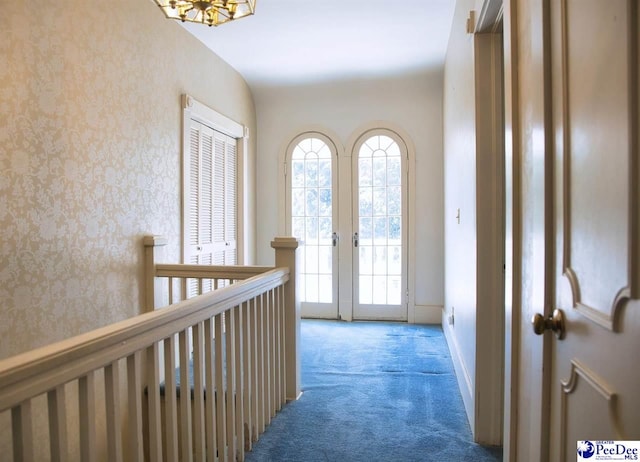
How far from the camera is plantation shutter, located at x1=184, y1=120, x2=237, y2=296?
3441mm

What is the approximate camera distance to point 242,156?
450 cm

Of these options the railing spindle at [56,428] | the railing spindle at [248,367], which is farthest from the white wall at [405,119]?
the railing spindle at [56,428]

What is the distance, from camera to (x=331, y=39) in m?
3.59

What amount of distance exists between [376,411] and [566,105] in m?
1.96

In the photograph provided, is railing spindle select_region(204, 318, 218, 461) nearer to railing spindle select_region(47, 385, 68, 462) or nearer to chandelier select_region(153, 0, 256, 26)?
railing spindle select_region(47, 385, 68, 462)

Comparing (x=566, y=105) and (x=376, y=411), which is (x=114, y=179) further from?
(x=566, y=105)

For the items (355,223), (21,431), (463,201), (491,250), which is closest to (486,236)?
(491,250)

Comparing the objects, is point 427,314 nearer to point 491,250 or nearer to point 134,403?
point 491,250

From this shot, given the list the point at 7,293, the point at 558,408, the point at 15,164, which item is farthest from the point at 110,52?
the point at 558,408

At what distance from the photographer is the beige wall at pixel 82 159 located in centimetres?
191

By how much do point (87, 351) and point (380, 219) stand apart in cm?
386

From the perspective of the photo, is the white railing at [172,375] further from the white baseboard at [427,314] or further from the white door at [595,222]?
the white baseboard at [427,314]

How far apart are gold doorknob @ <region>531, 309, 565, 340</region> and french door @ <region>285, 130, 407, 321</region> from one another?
3498mm

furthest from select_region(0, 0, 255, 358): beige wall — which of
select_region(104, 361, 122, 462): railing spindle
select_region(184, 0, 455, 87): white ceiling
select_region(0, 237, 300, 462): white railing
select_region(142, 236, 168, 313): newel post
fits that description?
select_region(104, 361, 122, 462): railing spindle
